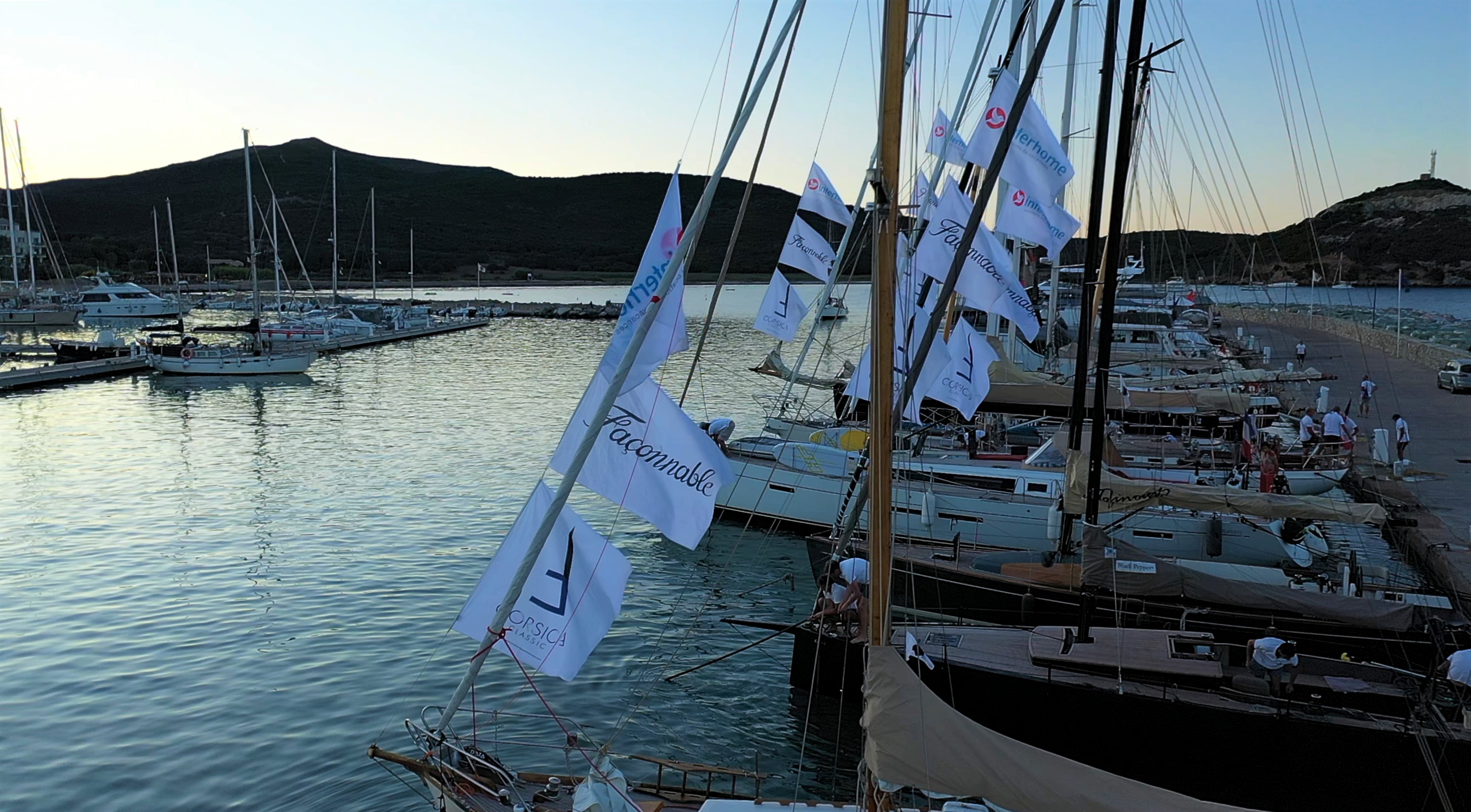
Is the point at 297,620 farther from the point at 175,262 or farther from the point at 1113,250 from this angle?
the point at 175,262

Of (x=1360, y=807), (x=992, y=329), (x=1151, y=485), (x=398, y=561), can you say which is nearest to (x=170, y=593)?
(x=398, y=561)

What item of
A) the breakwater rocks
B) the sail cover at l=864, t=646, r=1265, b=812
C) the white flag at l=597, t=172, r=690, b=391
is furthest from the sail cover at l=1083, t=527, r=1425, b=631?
the breakwater rocks

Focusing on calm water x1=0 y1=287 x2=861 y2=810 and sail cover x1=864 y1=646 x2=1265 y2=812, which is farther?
calm water x1=0 y1=287 x2=861 y2=810

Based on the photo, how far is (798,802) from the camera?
953 cm

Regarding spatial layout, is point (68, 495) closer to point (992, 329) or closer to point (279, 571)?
point (279, 571)

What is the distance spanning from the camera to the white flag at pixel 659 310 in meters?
10.2

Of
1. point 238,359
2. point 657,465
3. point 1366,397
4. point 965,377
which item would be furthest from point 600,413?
point 238,359

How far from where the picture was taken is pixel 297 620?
2050cm

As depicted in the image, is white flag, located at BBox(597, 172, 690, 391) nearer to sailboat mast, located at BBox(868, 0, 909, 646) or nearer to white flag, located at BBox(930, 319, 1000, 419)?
sailboat mast, located at BBox(868, 0, 909, 646)

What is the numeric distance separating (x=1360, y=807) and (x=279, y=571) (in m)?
20.3

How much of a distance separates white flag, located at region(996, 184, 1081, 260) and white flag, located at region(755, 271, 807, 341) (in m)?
6.91

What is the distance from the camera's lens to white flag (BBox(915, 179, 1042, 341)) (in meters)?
16.9

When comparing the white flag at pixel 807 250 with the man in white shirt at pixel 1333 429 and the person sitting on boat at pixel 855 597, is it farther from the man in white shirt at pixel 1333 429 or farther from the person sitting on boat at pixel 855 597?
the man in white shirt at pixel 1333 429

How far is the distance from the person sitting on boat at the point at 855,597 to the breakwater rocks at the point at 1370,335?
43050mm
